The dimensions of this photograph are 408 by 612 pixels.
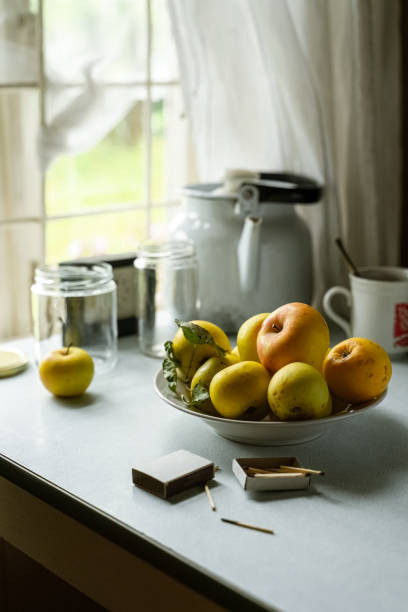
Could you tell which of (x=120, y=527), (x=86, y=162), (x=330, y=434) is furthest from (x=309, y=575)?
(x=86, y=162)

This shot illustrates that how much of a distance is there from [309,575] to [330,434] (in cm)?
31

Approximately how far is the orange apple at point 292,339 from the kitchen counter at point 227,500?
0.11 meters

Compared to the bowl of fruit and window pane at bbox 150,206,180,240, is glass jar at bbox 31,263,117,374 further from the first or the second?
window pane at bbox 150,206,180,240

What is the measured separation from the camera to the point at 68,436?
0.96 metres

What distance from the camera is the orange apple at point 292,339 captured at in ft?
3.05

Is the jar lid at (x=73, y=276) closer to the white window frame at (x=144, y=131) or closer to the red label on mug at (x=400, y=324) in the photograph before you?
the white window frame at (x=144, y=131)

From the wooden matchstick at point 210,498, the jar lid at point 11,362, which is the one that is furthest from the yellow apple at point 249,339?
the jar lid at point 11,362

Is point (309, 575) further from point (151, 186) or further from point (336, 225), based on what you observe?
point (151, 186)

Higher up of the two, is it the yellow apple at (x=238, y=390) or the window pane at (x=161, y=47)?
the window pane at (x=161, y=47)

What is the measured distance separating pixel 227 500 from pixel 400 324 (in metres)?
0.55

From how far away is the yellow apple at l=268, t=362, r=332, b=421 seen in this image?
2.87 ft

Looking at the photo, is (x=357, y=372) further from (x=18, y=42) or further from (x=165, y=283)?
(x=18, y=42)

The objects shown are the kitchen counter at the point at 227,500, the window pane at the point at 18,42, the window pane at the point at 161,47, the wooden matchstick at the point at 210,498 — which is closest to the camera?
the kitchen counter at the point at 227,500

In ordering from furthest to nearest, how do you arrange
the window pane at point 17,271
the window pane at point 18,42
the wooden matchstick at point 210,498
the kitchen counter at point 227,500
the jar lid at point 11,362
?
the window pane at point 17,271 → the window pane at point 18,42 → the jar lid at point 11,362 → the wooden matchstick at point 210,498 → the kitchen counter at point 227,500
